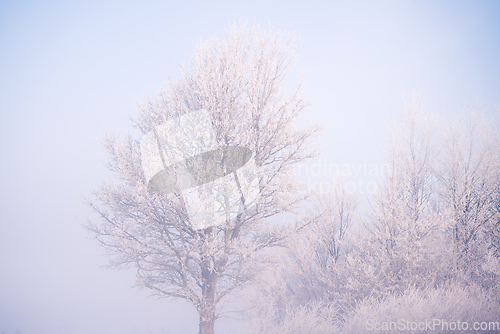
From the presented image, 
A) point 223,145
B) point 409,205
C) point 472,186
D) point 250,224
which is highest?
point 223,145

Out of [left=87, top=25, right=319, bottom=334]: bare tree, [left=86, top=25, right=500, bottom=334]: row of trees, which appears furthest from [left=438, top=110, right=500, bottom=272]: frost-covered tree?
[left=87, top=25, right=319, bottom=334]: bare tree

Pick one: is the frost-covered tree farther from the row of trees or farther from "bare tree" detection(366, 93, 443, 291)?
"bare tree" detection(366, 93, 443, 291)

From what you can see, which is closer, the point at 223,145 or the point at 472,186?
the point at 223,145

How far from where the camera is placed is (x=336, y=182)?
11188 millimetres

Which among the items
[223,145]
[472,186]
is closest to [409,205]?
[472,186]

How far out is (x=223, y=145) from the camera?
204 inches

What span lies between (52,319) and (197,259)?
44648 millimetres

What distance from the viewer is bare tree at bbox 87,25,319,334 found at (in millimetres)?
5160

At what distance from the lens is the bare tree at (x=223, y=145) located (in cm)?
516

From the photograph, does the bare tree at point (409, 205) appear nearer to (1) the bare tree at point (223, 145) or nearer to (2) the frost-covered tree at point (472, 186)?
(2) the frost-covered tree at point (472, 186)

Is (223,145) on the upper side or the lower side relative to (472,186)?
upper

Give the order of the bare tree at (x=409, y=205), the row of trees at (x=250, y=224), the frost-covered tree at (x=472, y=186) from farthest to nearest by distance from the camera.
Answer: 1. the frost-covered tree at (x=472, y=186)
2. the bare tree at (x=409, y=205)
3. the row of trees at (x=250, y=224)

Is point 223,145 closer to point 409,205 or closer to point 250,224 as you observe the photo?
point 250,224

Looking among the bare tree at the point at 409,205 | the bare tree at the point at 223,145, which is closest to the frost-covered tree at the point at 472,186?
the bare tree at the point at 409,205
